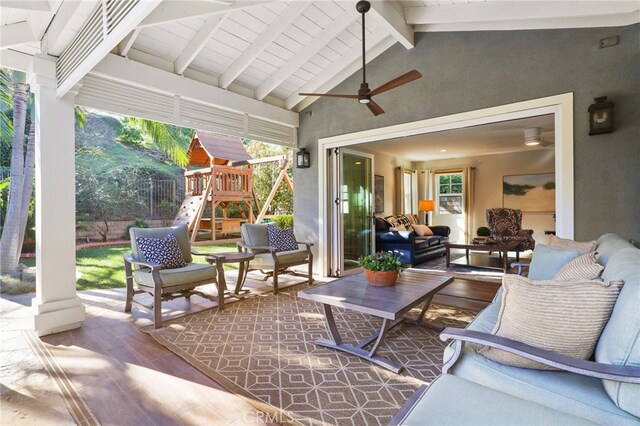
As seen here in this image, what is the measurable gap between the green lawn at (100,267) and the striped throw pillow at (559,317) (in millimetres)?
5285

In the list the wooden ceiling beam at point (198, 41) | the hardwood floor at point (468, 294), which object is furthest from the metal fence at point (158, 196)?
the hardwood floor at point (468, 294)

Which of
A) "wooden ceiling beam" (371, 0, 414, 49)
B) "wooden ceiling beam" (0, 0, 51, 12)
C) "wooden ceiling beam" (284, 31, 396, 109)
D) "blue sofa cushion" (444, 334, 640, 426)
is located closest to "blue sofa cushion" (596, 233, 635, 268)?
"blue sofa cushion" (444, 334, 640, 426)

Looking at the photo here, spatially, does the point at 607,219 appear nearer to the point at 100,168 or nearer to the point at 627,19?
the point at 627,19

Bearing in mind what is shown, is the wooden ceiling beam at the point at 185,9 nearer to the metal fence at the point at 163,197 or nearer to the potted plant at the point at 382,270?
the potted plant at the point at 382,270

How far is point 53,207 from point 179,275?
132 centimetres

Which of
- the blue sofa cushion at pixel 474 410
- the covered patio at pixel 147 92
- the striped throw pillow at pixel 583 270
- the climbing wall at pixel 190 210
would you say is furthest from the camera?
the climbing wall at pixel 190 210

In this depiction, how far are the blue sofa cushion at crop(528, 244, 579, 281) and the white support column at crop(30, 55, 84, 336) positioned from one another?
4129mm

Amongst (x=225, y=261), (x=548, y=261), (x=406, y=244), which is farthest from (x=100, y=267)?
(x=548, y=261)

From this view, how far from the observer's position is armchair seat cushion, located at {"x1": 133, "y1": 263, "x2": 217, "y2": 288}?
325 centimetres

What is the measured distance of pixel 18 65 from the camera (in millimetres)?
3090

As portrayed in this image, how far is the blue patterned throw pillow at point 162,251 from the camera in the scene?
3465mm

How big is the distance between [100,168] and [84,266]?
4.46 m

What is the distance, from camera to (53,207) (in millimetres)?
3088

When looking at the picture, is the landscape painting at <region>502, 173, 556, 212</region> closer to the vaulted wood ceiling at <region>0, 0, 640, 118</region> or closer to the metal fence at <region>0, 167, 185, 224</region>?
the vaulted wood ceiling at <region>0, 0, 640, 118</region>
